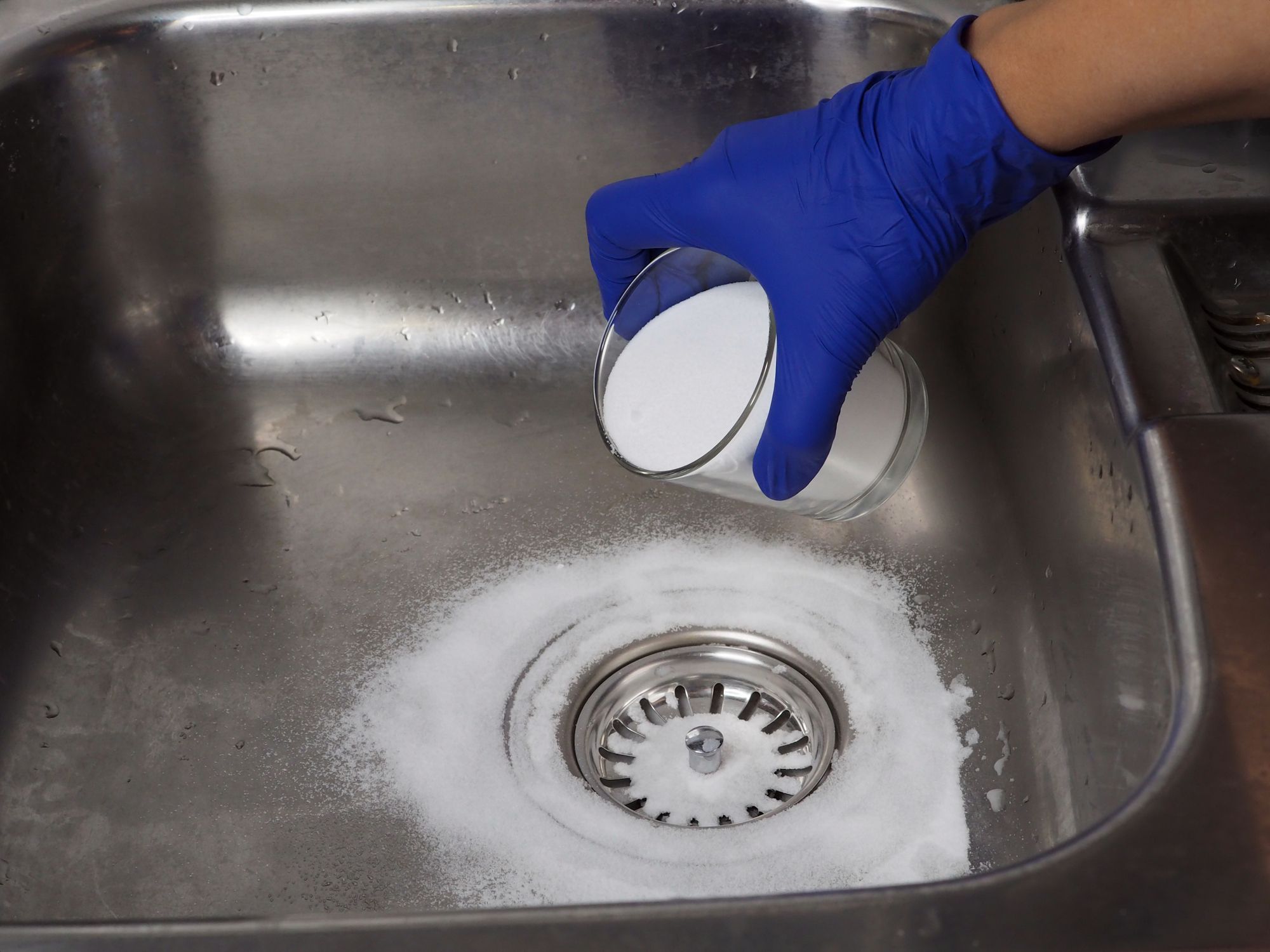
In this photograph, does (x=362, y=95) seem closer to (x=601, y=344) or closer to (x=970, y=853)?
(x=601, y=344)

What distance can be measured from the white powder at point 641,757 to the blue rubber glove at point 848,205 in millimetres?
197

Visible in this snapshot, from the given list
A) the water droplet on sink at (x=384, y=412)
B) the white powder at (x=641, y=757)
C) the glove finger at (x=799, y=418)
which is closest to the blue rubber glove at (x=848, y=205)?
the glove finger at (x=799, y=418)

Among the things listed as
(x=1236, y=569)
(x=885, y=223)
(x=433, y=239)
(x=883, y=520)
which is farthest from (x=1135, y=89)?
(x=433, y=239)

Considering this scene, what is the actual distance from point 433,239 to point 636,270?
238 millimetres

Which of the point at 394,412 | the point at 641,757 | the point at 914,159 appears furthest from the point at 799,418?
the point at 394,412

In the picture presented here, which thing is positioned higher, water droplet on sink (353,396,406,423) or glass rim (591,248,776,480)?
glass rim (591,248,776,480)

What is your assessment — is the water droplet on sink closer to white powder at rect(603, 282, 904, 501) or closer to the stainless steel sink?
the stainless steel sink

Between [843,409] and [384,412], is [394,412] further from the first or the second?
[843,409]

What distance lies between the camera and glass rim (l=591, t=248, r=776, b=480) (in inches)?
23.3

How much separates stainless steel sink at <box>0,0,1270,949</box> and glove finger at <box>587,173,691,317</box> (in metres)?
0.16

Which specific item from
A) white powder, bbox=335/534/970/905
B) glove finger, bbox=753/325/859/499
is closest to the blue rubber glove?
glove finger, bbox=753/325/859/499

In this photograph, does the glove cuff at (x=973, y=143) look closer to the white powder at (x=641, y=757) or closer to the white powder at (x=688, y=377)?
the white powder at (x=688, y=377)

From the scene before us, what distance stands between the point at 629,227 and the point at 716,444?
207 mm

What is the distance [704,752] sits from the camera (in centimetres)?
75
